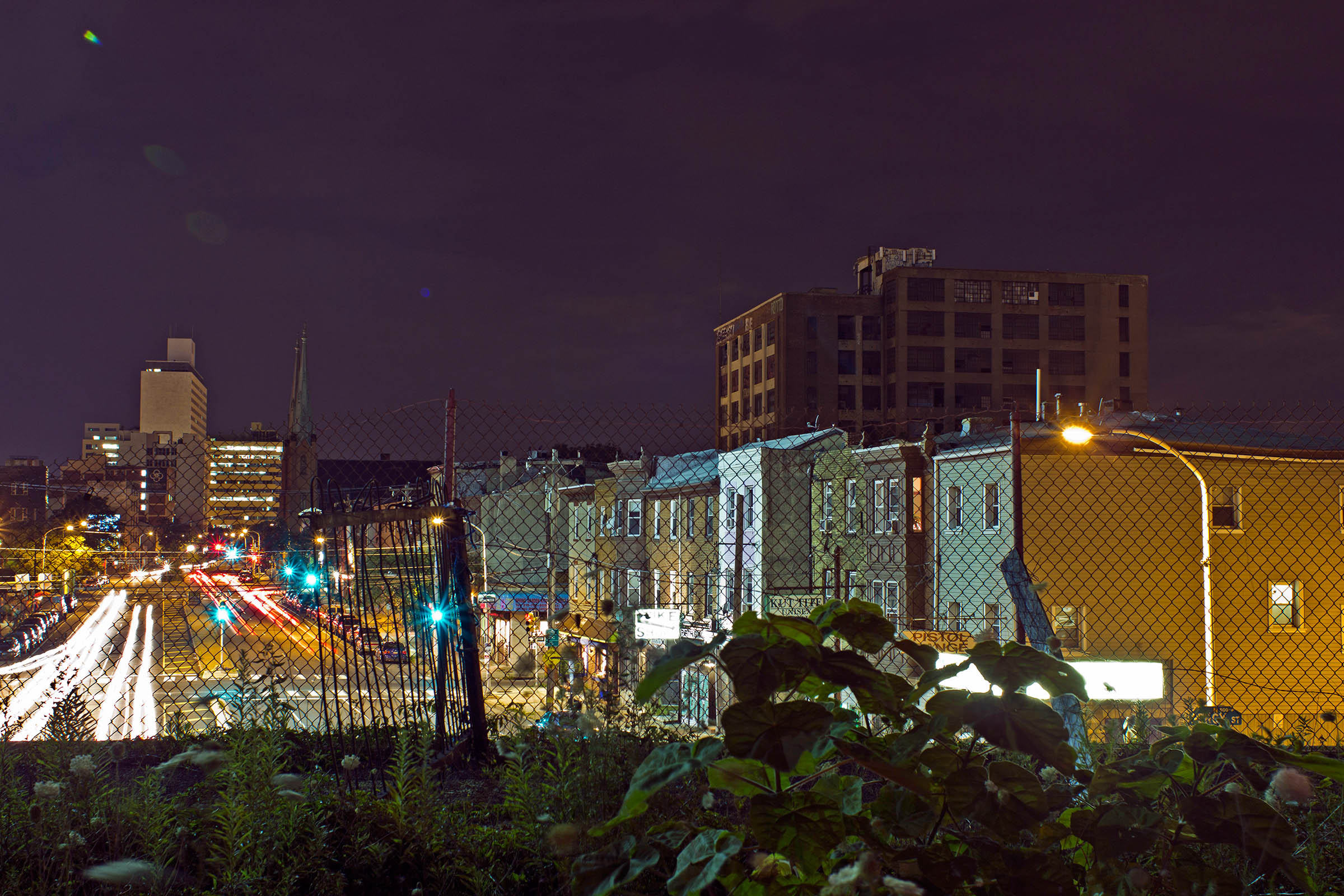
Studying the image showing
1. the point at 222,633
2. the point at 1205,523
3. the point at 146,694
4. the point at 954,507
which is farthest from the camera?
the point at 146,694

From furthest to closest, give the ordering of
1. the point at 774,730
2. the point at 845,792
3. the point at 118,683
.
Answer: the point at 118,683 < the point at 845,792 < the point at 774,730

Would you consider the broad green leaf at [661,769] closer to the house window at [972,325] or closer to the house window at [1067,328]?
the house window at [972,325]

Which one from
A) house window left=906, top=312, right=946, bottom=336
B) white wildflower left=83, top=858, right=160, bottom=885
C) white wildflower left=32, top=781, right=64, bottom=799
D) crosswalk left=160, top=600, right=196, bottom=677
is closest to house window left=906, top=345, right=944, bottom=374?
house window left=906, top=312, right=946, bottom=336

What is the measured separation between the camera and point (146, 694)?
42.1 m

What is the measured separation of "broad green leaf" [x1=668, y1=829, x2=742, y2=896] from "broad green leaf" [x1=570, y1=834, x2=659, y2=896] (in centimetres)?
5

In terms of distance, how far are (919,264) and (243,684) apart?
71239mm

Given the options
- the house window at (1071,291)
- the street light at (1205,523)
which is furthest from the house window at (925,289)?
the street light at (1205,523)

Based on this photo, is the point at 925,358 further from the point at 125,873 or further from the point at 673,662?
the point at 673,662

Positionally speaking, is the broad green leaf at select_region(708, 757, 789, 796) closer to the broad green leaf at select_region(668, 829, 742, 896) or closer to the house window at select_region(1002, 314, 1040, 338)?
the broad green leaf at select_region(668, 829, 742, 896)

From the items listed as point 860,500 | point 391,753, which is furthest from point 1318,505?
point 391,753

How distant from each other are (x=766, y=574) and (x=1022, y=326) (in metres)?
47.1

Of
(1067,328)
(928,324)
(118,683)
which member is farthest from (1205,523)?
(1067,328)

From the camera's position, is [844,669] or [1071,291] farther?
[1071,291]

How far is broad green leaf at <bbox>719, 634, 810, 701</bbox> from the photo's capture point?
1.53 metres
